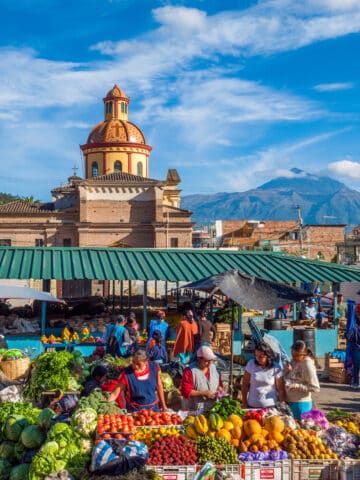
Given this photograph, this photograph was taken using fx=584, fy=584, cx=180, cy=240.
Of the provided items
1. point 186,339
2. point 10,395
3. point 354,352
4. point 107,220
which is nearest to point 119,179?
point 107,220

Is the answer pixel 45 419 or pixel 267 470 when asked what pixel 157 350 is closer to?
pixel 45 419

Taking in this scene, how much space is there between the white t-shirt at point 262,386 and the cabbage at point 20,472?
8.80 ft

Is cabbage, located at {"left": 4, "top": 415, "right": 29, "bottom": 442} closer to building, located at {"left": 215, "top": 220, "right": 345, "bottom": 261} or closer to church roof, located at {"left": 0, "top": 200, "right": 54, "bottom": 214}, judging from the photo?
church roof, located at {"left": 0, "top": 200, "right": 54, "bottom": 214}

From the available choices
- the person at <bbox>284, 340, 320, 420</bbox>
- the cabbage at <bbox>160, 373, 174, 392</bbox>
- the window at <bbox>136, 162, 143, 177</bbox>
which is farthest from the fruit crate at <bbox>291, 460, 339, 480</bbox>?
the window at <bbox>136, 162, 143, 177</bbox>

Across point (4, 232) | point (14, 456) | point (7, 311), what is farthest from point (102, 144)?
point (14, 456)

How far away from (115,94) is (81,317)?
4016 cm

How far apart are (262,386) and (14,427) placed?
2.94m

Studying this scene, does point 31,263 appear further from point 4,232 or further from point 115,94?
point 115,94

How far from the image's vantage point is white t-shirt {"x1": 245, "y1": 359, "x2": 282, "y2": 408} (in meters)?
7.02

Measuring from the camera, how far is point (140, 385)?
698 centimetres

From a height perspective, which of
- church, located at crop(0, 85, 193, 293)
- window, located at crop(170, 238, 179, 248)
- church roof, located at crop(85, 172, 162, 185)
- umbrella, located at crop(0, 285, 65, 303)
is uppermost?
church roof, located at crop(85, 172, 162, 185)

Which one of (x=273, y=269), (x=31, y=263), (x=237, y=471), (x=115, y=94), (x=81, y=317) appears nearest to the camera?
(x=237, y=471)

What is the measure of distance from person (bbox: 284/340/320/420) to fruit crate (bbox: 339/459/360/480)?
1.24 m

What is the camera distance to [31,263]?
16.3 metres
